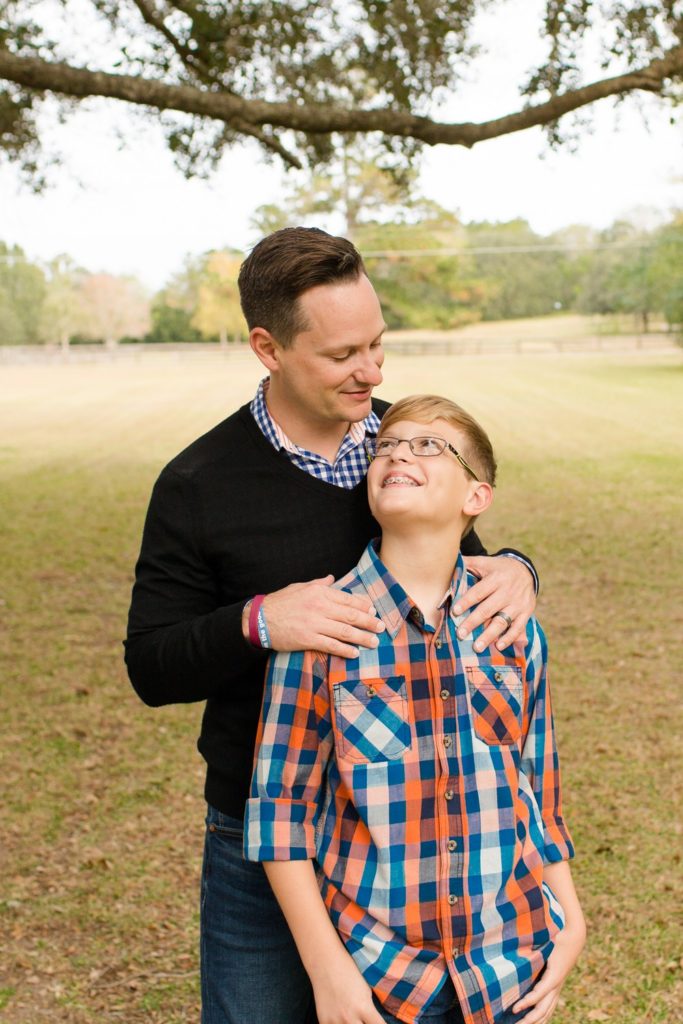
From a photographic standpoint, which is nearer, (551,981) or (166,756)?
(551,981)

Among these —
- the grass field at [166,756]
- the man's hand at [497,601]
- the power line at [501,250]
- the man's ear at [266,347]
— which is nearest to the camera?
the man's hand at [497,601]

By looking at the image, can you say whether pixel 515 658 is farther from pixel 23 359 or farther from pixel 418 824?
pixel 23 359

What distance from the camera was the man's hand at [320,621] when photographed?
1750mm

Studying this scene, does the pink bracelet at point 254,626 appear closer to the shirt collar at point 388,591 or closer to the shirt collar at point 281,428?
the shirt collar at point 388,591

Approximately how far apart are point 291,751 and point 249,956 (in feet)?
1.55

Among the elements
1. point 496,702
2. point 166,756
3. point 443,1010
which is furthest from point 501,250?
point 443,1010

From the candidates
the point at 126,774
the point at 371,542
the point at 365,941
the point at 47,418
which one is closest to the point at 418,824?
the point at 365,941

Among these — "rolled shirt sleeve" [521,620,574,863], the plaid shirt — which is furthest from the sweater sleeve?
"rolled shirt sleeve" [521,620,574,863]

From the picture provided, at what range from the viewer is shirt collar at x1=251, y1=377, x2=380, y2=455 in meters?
2.03

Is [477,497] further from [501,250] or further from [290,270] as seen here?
[501,250]

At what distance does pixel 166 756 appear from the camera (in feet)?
17.6

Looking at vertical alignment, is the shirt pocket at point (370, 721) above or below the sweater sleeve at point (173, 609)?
below

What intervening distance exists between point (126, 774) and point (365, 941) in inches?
143

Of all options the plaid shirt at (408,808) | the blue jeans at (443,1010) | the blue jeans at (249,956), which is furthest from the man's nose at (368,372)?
the blue jeans at (443,1010)
